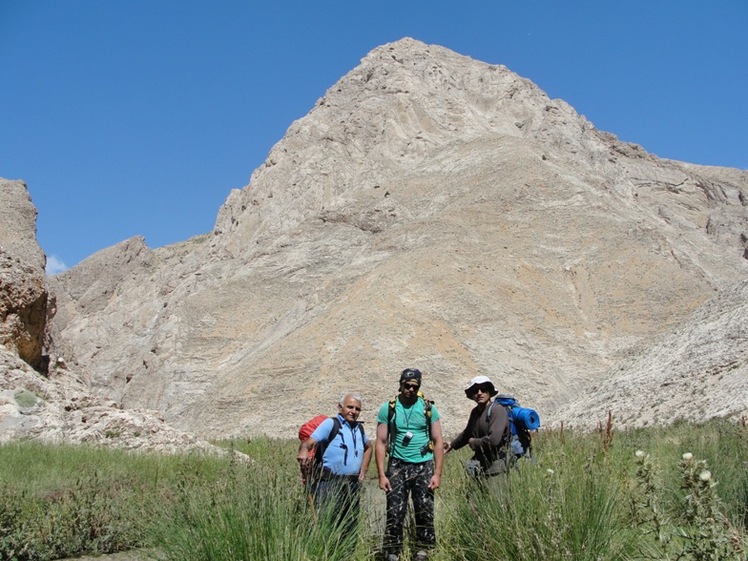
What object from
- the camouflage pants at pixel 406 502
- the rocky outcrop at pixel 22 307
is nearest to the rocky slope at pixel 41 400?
the rocky outcrop at pixel 22 307

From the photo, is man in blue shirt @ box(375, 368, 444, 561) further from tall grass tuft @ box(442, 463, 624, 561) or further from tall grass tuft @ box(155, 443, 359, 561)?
tall grass tuft @ box(155, 443, 359, 561)

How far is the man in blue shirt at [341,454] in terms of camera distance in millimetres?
6289

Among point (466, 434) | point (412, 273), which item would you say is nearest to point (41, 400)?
point (466, 434)

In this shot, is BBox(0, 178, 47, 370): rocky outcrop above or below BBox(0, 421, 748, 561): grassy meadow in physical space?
above

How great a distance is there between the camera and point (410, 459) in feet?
21.9

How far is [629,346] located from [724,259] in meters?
21.0

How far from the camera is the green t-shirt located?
22.0 ft

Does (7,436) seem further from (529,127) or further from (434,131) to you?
(529,127)

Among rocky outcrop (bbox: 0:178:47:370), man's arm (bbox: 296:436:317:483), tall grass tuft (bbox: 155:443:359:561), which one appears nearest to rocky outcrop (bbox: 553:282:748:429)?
man's arm (bbox: 296:436:317:483)

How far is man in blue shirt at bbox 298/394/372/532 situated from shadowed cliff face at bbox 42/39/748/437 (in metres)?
15.5

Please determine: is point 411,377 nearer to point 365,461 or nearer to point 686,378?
point 365,461

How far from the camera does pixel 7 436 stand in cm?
1302

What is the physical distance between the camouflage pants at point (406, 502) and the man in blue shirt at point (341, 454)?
1.10 feet

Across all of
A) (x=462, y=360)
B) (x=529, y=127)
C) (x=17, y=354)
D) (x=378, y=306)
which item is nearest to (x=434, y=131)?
(x=529, y=127)
